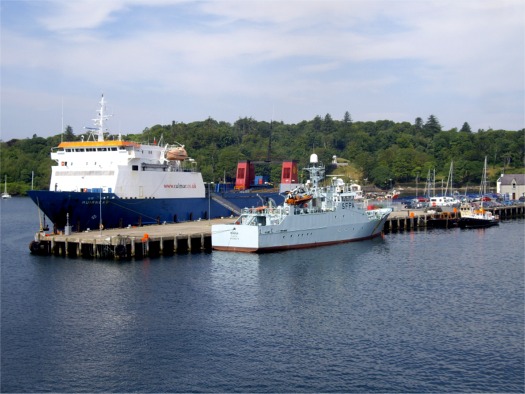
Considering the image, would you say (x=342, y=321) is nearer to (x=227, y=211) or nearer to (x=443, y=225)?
(x=227, y=211)

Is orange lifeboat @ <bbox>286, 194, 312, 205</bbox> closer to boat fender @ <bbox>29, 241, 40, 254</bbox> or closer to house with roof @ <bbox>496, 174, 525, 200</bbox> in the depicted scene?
boat fender @ <bbox>29, 241, 40, 254</bbox>

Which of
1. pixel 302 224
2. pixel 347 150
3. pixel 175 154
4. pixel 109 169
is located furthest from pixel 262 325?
pixel 347 150

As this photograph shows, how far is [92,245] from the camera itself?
138 ft

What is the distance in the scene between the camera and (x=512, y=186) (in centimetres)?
10456

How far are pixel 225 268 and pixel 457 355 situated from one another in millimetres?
18620

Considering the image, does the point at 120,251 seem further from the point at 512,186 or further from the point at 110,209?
the point at 512,186

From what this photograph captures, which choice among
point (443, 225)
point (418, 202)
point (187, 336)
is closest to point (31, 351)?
point (187, 336)

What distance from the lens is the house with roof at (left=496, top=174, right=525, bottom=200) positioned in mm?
103438

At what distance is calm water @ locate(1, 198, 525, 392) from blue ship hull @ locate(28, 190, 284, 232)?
5.30 metres

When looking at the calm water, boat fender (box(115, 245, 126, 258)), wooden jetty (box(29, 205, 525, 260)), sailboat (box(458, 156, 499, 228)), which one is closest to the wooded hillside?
sailboat (box(458, 156, 499, 228))

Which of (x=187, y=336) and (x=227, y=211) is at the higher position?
(x=227, y=211)

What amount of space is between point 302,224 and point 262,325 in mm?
21072

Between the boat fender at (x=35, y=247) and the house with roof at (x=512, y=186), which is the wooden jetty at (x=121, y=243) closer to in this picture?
the boat fender at (x=35, y=247)

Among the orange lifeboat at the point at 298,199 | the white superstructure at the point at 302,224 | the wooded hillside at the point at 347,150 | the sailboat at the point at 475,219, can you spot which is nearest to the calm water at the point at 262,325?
the white superstructure at the point at 302,224
